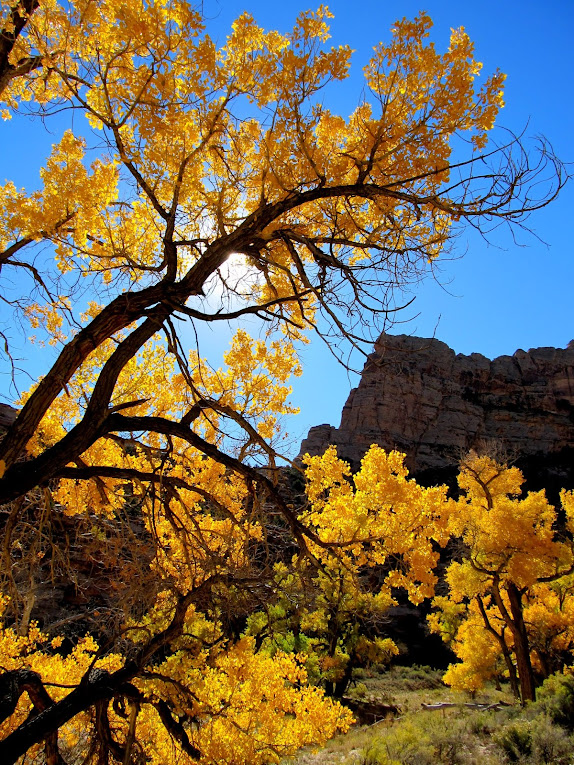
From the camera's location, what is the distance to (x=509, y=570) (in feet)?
34.7

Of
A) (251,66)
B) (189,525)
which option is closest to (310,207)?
(251,66)

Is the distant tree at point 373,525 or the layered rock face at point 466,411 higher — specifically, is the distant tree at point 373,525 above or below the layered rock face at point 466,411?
below

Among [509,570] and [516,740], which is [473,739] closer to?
[516,740]

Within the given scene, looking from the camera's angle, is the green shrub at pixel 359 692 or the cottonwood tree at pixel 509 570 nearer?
the cottonwood tree at pixel 509 570

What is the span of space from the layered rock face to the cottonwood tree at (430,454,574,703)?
3242 cm

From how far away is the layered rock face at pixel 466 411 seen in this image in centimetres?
5353

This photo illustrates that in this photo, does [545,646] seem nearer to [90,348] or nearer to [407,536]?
[407,536]

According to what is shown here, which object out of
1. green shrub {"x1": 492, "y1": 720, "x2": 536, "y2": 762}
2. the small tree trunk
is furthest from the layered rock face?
green shrub {"x1": 492, "y1": 720, "x2": 536, "y2": 762}

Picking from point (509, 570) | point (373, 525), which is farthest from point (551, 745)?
point (373, 525)

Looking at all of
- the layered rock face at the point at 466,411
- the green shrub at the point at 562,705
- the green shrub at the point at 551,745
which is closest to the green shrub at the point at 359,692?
the green shrub at the point at 562,705

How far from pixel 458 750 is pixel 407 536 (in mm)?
6617

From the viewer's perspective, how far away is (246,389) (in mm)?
4691

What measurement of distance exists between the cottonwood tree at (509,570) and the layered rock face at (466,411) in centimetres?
3242

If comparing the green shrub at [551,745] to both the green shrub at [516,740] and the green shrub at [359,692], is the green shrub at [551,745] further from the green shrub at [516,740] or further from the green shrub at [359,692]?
the green shrub at [359,692]
